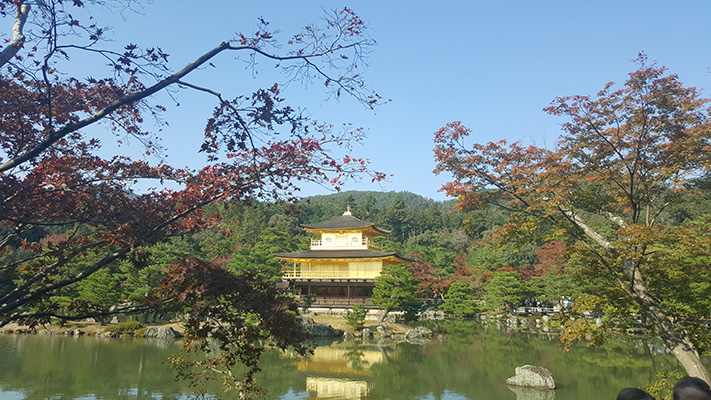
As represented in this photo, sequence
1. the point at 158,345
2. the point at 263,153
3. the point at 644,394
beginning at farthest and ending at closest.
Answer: the point at 158,345 < the point at 263,153 < the point at 644,394

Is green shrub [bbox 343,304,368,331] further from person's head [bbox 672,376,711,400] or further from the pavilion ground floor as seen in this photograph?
person's head [bbox 672,376,711,400]

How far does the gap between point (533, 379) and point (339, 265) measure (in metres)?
17.9

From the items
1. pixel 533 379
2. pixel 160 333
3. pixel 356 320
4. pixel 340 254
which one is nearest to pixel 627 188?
pixel 533 379

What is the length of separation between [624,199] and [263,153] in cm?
683

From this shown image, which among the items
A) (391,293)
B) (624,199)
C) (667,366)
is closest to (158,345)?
(391,293)

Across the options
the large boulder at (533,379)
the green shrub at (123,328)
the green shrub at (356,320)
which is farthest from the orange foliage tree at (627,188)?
the green shrub at (123,328)

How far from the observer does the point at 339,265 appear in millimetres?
27047

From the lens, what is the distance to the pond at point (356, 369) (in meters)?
9.33

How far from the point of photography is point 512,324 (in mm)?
23750

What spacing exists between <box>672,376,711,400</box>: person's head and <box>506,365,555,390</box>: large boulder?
9.00 m

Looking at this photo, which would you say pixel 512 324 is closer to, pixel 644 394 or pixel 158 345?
pixel 158 345

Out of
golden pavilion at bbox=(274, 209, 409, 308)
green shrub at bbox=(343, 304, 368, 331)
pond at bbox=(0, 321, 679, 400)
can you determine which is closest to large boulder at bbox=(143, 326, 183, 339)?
pond at bbox=(0, 321, 679, 400)

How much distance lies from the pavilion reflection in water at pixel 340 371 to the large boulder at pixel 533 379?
3.41 metres

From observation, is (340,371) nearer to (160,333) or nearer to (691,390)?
(160,333)
